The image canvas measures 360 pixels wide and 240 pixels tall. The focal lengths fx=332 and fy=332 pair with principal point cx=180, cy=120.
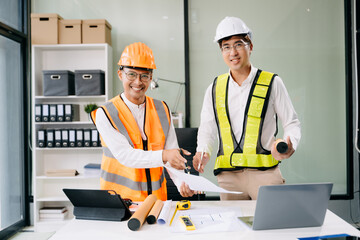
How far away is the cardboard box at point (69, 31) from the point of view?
12.3 feet

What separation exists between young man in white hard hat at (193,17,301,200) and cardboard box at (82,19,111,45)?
200cm

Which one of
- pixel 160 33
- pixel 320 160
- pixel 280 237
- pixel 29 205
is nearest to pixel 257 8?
pixel 160 33

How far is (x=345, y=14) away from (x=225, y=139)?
280 cm

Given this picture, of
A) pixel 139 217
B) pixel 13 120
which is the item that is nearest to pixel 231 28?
pixel 139 217

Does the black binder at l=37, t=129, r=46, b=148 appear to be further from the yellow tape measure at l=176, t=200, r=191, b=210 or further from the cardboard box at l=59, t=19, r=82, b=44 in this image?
the yellow tape measure at l=176, t=200, r=191, b=210

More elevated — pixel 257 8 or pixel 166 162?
pixel 257 8

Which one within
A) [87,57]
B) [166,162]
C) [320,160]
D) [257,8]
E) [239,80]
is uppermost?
[257,8]

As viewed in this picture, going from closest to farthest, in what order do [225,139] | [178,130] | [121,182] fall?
[121,182], [225,139], [178,130]

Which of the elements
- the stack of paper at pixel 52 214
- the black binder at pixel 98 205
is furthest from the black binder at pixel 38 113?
the black binder at pixel 98 205

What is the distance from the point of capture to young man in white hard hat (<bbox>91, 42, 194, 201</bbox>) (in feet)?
6.00

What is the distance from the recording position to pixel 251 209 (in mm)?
1666

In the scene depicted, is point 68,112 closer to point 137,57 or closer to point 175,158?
point 137,57

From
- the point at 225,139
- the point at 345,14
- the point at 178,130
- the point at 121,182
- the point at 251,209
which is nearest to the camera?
the point at 251,209

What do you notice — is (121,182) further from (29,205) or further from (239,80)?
(29,205)
